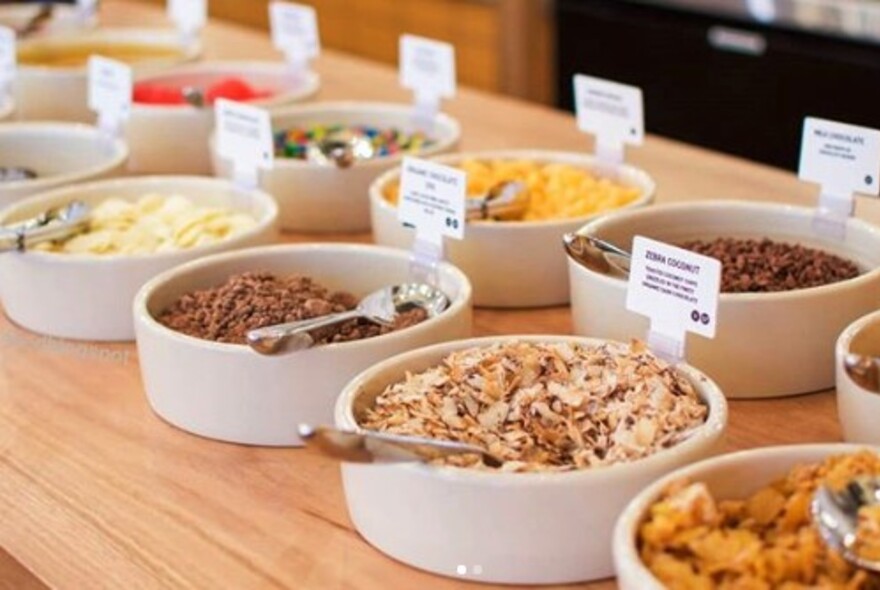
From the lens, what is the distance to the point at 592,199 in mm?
2119

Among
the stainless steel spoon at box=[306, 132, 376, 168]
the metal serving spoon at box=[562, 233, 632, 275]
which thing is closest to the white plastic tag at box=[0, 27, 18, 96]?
the stainless steel spoon at box=[306, 132, 376, 168]

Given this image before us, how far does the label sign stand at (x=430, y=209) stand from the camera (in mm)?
1868

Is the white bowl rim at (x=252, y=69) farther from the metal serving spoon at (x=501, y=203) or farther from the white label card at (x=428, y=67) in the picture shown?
the metal serving spoon at (x=501, y=203)

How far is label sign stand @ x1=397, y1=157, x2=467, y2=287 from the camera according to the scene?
187 cm

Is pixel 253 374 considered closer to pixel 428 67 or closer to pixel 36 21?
pixel 428 67

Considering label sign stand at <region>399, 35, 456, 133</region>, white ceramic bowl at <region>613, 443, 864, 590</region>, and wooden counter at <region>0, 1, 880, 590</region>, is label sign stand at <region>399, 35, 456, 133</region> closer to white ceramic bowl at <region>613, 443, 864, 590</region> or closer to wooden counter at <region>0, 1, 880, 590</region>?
wooden counter at <region>0, 1, 880, 590</region>

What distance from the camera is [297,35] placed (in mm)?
2902

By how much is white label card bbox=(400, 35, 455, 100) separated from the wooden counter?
2.03 ft

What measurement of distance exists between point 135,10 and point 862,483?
3.11 metres

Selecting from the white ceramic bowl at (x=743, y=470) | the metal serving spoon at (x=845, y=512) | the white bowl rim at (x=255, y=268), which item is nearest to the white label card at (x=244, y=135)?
the white bowl rim at (x=255, y=268)

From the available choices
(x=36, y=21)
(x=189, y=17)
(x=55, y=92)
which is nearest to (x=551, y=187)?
(x=55, y=92)

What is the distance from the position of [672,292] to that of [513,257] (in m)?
0.46

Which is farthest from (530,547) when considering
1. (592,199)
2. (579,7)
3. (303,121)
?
(579,7)

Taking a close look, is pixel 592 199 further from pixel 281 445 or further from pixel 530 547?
pixel 530 547
